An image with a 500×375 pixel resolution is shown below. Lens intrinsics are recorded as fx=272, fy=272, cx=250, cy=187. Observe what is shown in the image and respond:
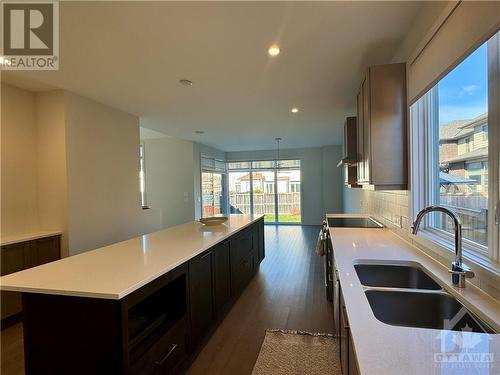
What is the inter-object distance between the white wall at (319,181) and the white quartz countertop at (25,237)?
7.28m

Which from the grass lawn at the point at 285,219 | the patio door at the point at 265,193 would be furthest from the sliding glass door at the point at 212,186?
the grass lawn at the point at 285,219

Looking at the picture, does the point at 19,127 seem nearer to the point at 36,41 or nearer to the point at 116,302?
the point at 36,41

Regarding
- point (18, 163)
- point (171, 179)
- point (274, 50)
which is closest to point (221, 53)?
point (274, 50)

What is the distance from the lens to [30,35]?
221 centimetres

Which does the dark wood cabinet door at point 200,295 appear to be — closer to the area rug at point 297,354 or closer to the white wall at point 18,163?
the area rug at point 297,354

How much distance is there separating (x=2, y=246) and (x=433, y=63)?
406 cm

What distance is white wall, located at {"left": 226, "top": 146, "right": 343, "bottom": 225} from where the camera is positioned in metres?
8.89

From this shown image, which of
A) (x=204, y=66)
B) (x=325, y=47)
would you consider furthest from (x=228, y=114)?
(x=325, y=47)

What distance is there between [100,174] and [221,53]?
257cm

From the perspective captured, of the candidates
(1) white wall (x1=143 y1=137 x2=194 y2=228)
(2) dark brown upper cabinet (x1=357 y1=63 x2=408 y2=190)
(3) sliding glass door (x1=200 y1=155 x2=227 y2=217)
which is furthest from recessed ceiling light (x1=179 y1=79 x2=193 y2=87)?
(3) sliding glass door (x1=200 y1=155 x2=227 y2=217)

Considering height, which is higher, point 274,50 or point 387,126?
point 274,50

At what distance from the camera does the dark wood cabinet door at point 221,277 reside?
2613mm

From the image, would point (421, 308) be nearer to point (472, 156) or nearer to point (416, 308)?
point (416, 308)

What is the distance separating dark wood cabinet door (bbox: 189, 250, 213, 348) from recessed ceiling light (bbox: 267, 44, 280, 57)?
74.3 inches
